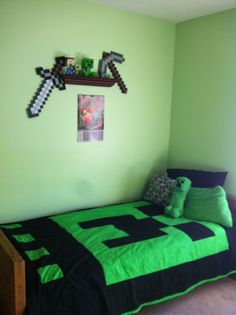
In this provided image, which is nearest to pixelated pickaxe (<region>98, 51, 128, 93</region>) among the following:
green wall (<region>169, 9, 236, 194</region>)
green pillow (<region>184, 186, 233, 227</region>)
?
green wall (<region>169, 9, 236, 194</region>)

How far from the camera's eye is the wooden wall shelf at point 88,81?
9.28 feet

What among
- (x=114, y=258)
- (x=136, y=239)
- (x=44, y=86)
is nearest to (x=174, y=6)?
(x=44, y=86)

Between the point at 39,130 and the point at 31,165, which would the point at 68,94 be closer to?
the point at 39,130

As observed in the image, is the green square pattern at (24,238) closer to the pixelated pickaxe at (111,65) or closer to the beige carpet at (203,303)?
the beige carpet at (203,303)

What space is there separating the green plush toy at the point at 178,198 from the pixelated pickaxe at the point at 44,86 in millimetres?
1427

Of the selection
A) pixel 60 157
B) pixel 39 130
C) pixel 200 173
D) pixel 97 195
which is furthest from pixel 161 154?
pixel 39 130

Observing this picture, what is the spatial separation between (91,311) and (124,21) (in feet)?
8.36

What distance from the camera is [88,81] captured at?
9.64 feet

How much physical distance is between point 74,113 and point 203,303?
6.35ft

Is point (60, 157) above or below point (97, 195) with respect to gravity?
above

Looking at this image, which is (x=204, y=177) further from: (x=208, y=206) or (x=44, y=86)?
(x=44, y=86)

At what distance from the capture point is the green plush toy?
2900mm

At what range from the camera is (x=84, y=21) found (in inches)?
114

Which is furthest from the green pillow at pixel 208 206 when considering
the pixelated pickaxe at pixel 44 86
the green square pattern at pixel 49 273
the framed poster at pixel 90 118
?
the pixelated pickaxe at pixel 44 86
